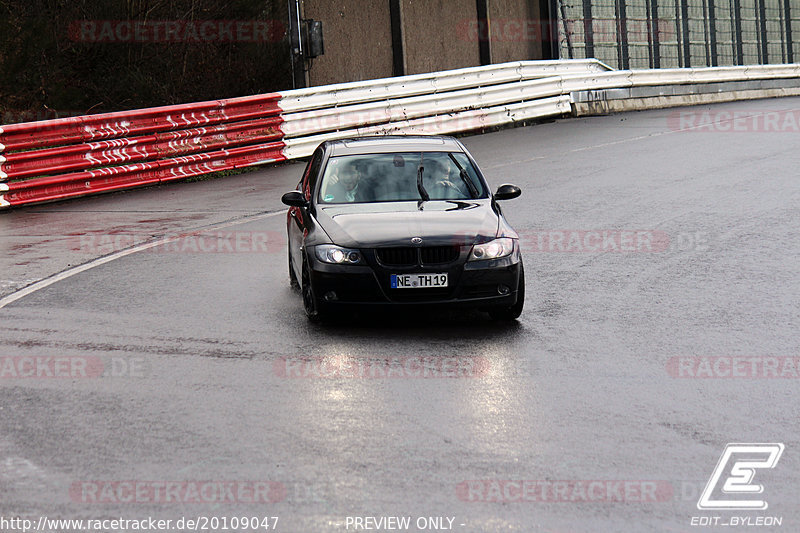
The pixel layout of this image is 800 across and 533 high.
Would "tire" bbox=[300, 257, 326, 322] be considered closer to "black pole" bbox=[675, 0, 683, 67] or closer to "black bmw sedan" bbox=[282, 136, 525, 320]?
"black bmw sedan" bbox=[282, 136, 525, 320]

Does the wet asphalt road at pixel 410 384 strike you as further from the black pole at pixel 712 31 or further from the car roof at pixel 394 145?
the black pole at pixel 712 31

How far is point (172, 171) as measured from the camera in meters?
20.4

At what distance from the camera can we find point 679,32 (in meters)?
36.7

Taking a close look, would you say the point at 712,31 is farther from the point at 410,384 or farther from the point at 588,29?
the point at 410,384

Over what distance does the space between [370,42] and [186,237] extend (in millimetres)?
14313

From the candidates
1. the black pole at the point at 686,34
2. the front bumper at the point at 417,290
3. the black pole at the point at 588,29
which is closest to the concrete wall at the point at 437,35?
the black pole at the point at 588,29

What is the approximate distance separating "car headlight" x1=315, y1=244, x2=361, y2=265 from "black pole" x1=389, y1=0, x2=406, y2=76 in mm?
18616

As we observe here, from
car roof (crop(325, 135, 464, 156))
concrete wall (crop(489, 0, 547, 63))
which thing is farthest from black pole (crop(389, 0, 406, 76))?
car roof (crop(325, 135, 464, 156))

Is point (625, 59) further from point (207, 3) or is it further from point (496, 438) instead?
point (496, 438)

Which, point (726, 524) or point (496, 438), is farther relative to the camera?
point (496, 438)

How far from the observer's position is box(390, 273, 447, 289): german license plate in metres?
9.42

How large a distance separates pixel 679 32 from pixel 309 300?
29.2 m

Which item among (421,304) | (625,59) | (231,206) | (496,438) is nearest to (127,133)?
(231,206)

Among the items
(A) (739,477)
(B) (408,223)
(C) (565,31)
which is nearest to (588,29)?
(C) (565,31)
